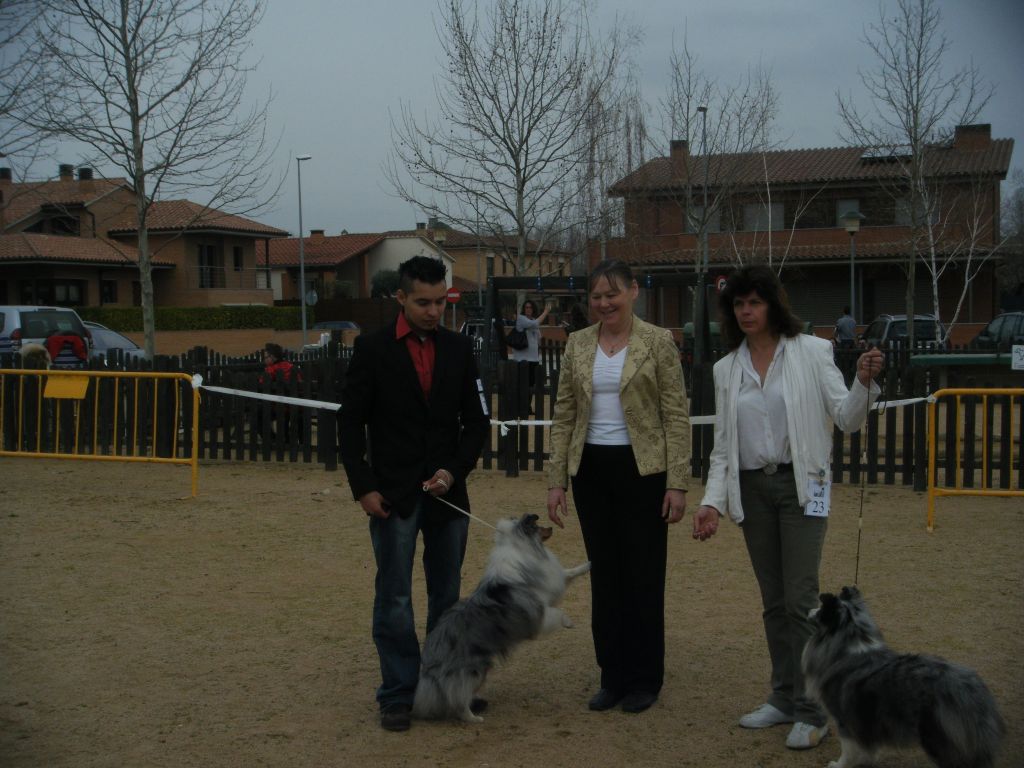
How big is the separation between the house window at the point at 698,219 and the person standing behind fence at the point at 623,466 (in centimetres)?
2154

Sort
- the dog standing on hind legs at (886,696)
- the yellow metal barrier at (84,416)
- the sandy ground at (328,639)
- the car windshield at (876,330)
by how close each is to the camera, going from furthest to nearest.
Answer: the car windshield at (876,330) < the yellow metal barrier at (84,416) < the sandy ground at (328,639) < the dog standing on hind legs at (886,696)

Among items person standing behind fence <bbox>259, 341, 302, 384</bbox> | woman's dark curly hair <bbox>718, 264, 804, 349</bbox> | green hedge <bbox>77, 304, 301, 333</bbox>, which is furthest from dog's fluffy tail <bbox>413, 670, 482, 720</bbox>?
green hedge <bbox>77, 304, 301, 333</bbox>

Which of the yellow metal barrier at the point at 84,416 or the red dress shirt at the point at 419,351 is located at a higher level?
the red dress shirt at the point at 419,351

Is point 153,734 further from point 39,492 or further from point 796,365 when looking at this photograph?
point 39,492

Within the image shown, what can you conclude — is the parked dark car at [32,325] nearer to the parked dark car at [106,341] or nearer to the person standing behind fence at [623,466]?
the parked dark car at [106,341]

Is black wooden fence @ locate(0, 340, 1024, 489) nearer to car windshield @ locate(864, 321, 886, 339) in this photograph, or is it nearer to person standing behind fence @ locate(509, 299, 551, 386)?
person standing behind fence @ locate(509, 299, 551, 386)

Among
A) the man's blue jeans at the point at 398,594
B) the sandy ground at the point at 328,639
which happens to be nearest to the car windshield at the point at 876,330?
the sandy ground at the point at 328,639

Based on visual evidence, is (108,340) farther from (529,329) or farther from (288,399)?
(288,399)

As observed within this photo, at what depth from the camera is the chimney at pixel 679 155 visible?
2497 cm

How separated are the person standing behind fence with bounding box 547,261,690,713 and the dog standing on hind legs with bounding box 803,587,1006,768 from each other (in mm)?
836

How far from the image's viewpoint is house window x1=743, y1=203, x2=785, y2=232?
1274 inches

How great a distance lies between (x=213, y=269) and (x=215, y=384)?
115 ft

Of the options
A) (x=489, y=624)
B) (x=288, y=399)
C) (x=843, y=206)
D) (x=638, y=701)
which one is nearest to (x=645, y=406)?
(x=489, y=624)

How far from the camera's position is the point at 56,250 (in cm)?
3894
